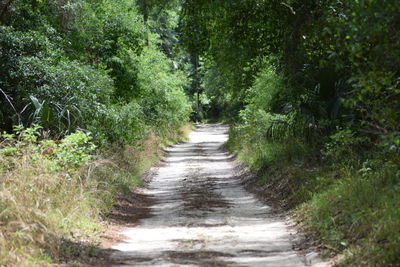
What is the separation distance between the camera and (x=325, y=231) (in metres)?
9.59

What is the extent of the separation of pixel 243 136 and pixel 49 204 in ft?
64.7

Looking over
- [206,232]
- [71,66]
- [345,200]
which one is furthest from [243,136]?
[345,200]

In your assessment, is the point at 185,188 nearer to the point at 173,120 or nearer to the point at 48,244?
the point at 48,244

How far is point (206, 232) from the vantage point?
10.6m

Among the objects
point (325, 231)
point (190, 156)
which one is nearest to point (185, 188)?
point (325, 231)

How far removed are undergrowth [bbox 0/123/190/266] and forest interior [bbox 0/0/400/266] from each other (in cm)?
3

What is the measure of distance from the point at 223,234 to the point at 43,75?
8.39 m

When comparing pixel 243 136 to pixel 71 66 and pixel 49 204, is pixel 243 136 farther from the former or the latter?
pixel 49 204

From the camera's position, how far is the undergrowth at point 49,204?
7809mm

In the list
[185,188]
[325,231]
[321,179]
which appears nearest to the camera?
[325,231]

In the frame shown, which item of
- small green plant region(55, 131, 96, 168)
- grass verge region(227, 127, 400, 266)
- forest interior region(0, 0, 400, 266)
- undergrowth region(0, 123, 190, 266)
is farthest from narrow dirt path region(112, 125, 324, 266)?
small green plant region(55, 131, 96, 168)

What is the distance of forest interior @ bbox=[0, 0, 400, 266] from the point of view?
316 inches

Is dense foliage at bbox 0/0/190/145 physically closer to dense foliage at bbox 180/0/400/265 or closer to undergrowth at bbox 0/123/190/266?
undergrowth at bbox 0/123/190/266

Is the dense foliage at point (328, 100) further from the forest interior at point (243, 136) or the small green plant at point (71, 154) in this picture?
the small green plant at point (71, 154)
